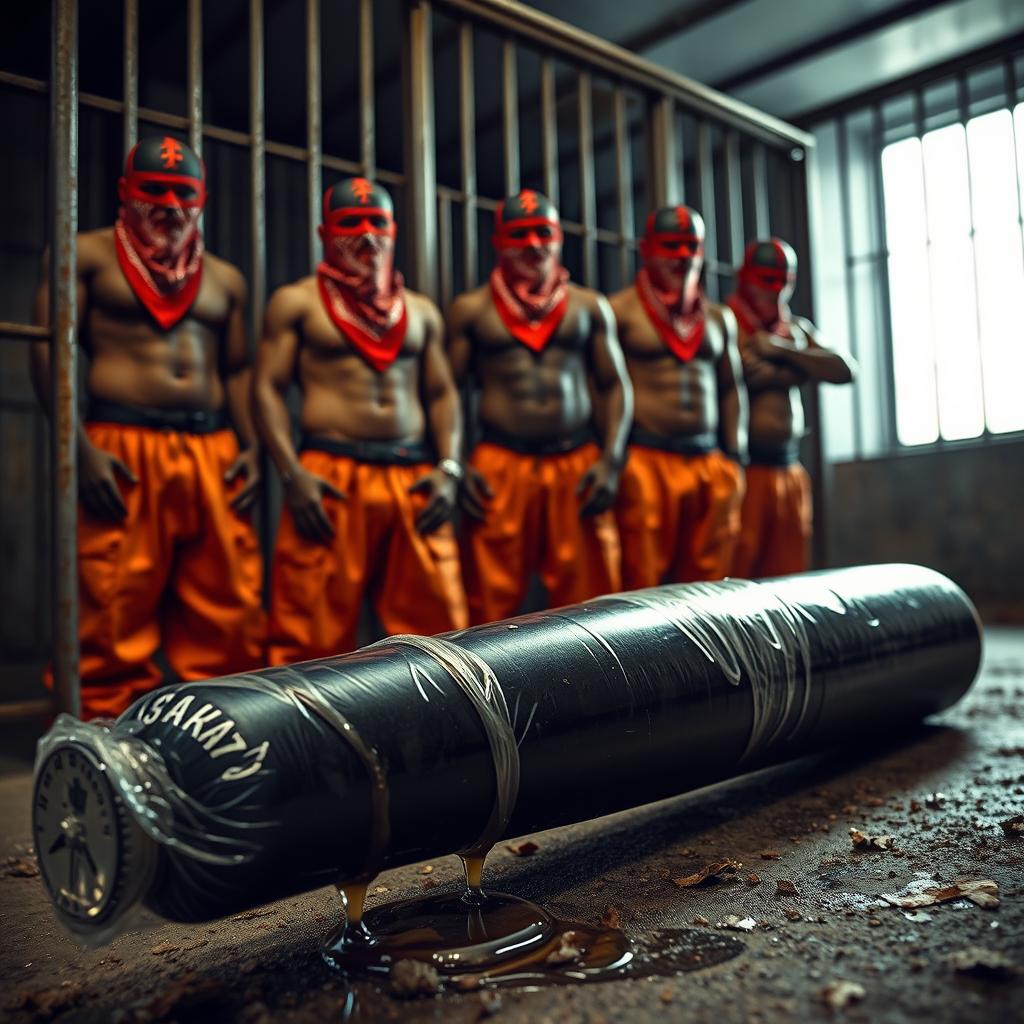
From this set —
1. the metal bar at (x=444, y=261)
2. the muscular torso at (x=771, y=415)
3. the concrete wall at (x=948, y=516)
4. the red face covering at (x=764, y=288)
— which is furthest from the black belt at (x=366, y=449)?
the concrete wall at (x=948, y=516)

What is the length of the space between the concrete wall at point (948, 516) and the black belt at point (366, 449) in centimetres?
402

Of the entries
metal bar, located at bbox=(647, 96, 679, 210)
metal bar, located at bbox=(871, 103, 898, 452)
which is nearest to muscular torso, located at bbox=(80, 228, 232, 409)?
metal bar, located at bbox=(647, 96, 679, 210)

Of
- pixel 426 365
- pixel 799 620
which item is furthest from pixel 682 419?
pixel 799 620

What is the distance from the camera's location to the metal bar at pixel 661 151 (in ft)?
16.1

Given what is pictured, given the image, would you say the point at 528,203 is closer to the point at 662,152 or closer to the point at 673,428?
the point at 673,428

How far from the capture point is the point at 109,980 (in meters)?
1.47

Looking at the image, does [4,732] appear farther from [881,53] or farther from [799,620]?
[881,53]

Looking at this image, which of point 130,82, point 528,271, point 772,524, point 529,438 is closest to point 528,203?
point 528,271

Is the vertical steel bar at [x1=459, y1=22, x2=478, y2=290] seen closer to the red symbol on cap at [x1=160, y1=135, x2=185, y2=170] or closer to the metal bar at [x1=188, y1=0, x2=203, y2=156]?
the metal bar at [x1=188, y1=0, x2=203, y2=156]

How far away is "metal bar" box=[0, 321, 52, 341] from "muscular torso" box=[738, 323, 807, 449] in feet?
9.94

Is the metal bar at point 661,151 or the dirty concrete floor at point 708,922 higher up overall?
the metal bar at point 661,151

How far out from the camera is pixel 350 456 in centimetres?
337

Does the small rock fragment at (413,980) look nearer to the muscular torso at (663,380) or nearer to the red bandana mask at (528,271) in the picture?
the red bandana mask at (528,271)

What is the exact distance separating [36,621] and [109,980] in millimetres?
5564
